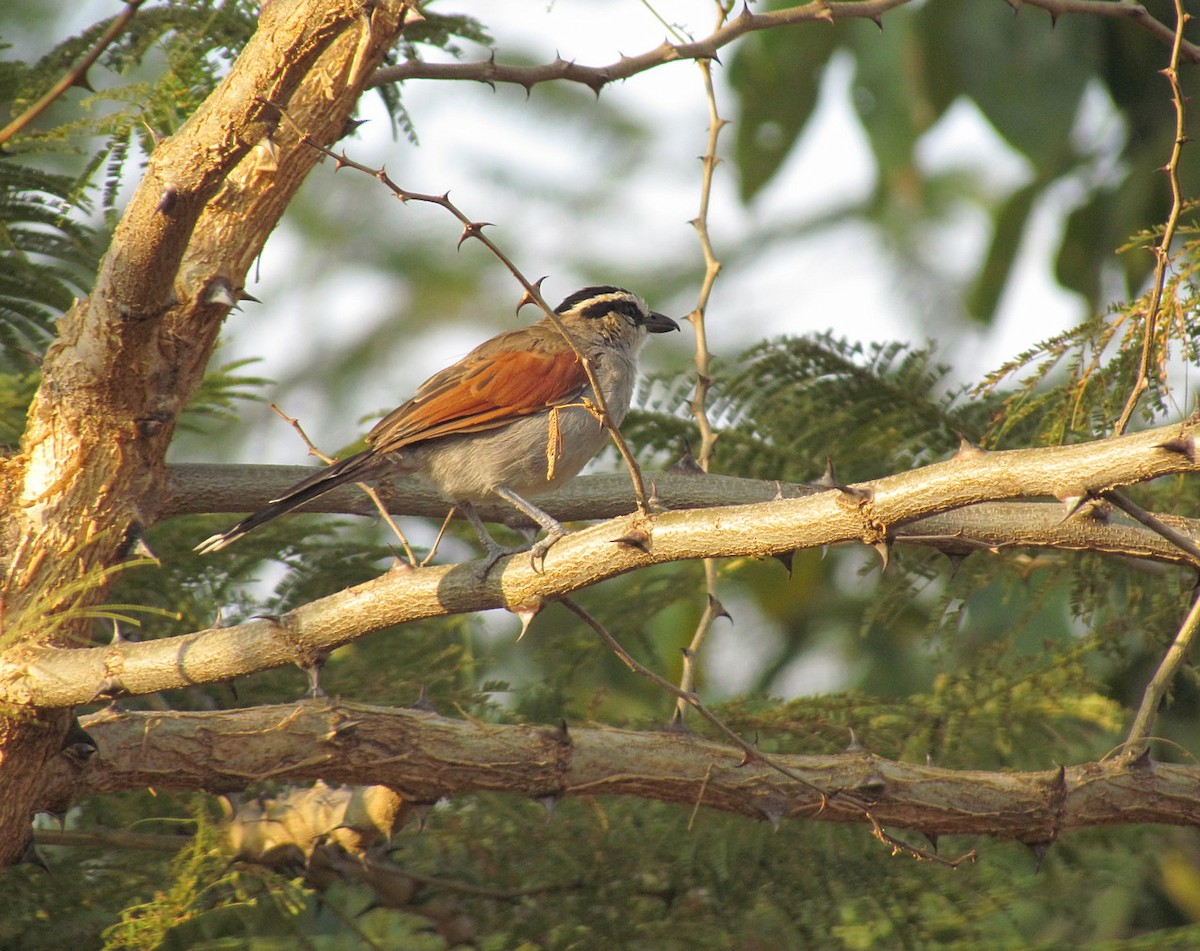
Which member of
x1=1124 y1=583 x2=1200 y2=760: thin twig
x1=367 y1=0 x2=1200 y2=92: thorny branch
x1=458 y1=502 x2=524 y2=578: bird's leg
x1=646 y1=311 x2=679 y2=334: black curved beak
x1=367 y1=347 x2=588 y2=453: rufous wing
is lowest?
x1=1124 y1=583 x2=1200 y2=760: thin twig

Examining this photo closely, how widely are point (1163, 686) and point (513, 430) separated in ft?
8.31

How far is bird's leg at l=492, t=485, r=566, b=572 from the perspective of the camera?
3365 mm

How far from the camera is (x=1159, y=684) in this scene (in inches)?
149

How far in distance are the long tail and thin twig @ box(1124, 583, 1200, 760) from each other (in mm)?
2770

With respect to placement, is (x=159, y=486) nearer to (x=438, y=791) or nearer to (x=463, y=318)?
(x=438, y=791)

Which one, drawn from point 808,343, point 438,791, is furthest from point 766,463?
point 438,791

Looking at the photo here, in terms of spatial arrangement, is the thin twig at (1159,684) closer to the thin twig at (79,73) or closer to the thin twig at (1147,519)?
the thin twig at (1147,519)

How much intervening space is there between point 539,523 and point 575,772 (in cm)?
98

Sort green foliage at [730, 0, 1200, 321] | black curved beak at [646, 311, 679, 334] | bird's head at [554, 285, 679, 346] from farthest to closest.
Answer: green foliage at [730, 0, 1200, 321], black curved beak at [646, 311, 679, 334], bird's head at [554, 285, 679, 346]

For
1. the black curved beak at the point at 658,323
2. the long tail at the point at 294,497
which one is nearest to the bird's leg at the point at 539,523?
the long tail at the point at 294,497

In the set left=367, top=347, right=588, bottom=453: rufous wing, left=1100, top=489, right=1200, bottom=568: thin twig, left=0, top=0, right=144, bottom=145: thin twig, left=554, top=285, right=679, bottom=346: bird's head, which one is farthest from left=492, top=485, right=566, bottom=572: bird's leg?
left=0, top=0, right=144, bottom=145: thin twig

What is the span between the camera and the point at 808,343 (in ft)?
18.4

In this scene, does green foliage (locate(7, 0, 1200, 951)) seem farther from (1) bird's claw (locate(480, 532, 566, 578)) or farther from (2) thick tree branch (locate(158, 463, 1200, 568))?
(1) bird's claw (locate(480, 532, 566, 578))

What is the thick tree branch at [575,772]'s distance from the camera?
12.2 ft
